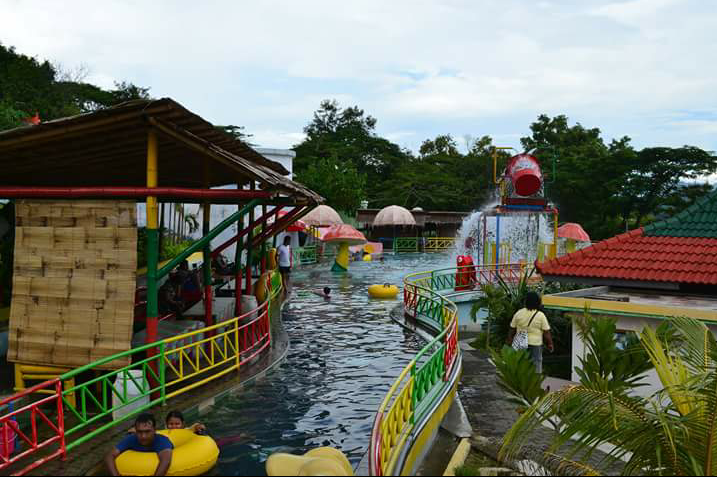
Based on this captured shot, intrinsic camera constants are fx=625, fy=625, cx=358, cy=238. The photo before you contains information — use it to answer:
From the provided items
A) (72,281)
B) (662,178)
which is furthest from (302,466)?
(662,178)

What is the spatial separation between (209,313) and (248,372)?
1.76 m

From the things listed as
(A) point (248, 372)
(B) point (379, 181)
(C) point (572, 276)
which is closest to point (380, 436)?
(A) point (248, 372)

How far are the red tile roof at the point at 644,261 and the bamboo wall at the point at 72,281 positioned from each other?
8450 mm

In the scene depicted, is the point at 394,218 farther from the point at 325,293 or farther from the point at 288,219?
the point at 288,219

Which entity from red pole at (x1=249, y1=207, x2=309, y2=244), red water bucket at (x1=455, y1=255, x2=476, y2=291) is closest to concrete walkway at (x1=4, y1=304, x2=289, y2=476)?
red pole at (x1=249, y1=207, x2=309, y2=244)

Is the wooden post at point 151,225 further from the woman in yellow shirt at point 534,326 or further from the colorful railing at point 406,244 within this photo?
A: the colorful railing at point 406,244

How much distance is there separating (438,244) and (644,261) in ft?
124

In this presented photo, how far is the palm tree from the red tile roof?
5423 millimetres

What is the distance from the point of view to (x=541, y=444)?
28.7ft

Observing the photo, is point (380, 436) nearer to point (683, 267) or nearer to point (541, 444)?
point (541, 444)

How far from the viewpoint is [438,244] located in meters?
50.7

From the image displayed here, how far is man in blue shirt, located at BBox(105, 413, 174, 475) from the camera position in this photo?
6641mm

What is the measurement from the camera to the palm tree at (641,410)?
5.92m

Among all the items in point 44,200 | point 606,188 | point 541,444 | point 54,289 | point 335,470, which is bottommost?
point 541,444
